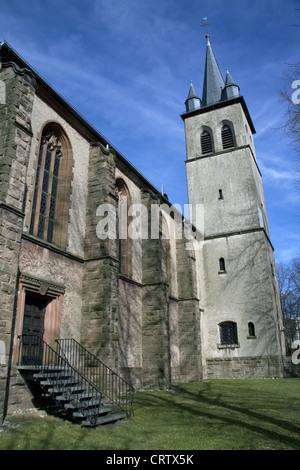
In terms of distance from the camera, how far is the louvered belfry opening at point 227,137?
90.7 ft

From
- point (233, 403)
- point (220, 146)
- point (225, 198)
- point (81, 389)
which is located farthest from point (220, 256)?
point (81, 389)

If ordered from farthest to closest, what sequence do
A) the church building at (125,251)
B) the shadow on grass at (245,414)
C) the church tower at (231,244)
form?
the church tower at (231,244) < the church building at (125,251) < the shadow on grass at (245,414)

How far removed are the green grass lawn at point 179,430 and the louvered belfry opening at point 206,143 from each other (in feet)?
67.8

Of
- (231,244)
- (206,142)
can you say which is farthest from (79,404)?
(206,142)

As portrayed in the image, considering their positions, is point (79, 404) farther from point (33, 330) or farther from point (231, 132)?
point (231, 132)

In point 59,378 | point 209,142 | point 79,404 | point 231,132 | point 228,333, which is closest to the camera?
point 79,404

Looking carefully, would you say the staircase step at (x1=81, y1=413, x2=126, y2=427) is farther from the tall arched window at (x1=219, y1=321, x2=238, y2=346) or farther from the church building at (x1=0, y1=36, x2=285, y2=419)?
the tall arched window at (x1=219, y1=321, x2=238, y2=346)

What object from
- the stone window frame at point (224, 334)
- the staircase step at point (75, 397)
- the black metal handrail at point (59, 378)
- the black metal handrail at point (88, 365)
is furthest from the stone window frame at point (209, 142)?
the staircase step at point (75, 397)

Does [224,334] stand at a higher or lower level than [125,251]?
lower

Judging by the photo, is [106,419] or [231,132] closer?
[106,419]

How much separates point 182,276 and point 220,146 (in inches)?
454

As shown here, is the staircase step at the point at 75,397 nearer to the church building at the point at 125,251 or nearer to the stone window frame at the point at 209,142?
the church building at the point at 125,251

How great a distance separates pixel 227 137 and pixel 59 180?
1832 centimetres

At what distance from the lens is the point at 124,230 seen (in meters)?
16.8
